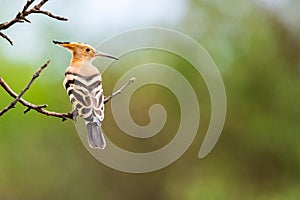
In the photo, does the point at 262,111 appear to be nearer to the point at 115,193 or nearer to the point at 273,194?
the point at 273,194

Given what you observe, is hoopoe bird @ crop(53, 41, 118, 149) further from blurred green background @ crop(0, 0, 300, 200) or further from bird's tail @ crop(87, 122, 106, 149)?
blurred green background @ crop(0, 0, 300, 200)

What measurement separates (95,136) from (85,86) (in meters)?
0.06

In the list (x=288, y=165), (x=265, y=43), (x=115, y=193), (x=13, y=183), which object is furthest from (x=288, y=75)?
(x=13, y=183)

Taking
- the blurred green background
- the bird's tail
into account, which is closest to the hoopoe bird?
the bird's tail

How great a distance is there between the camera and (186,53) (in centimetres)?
512

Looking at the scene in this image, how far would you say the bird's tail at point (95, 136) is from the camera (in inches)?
30.1

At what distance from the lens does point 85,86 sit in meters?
0.75

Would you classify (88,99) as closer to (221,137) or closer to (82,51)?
(82,51)

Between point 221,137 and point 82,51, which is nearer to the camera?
point 82,51

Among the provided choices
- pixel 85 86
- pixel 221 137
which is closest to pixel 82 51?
pixel 85 86

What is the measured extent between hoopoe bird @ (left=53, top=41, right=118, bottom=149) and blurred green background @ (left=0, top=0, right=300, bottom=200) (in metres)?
4.08

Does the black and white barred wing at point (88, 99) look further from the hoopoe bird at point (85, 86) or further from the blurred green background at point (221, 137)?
the blurred green background at point (221, 137)

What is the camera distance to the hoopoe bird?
2.43ft

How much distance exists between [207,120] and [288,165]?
0.78 meters
